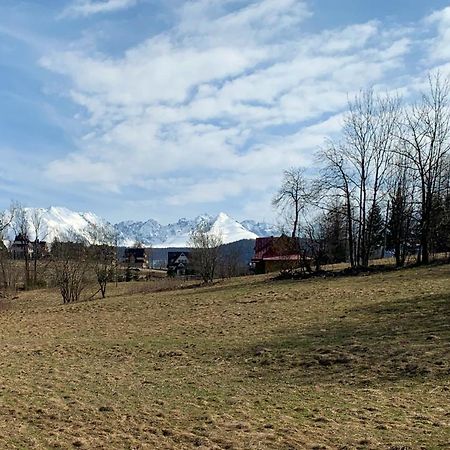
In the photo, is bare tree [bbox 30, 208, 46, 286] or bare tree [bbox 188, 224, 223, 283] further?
bare tree [bbox 30, 208, 46, 286]

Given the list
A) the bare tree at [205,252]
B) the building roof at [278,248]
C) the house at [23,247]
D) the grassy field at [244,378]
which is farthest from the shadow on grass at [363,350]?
the house at [23,247]

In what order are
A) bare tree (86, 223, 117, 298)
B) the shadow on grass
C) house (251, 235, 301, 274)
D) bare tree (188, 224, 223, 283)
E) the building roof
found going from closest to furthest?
the shadow on grass
house (251, 235, 301, 274)
the building roof
bare tree (86, 223, 117, 298)
bare tree (188, 224, 223, 283)

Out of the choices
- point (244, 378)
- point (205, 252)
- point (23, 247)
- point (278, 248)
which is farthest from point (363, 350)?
point (23, 247)

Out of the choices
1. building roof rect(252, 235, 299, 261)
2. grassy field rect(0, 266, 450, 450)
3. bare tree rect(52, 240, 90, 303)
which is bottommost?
grassy field rect(0, 266, 450, 450)

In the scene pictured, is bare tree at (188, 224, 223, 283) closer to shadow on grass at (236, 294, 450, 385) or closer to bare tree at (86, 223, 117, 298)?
bare tree at (86, 223, 117, 298)

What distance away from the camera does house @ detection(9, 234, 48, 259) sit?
66.8 metres

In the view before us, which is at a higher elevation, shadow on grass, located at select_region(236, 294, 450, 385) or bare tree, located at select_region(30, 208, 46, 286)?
bare tree, located at select_region(30, 208, 46, 286)

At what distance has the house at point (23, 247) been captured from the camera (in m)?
66.8

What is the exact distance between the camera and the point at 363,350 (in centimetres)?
1371

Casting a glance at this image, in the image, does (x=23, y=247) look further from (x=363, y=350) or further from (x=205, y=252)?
(x=363, y=350)

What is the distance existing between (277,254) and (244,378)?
41420 mm


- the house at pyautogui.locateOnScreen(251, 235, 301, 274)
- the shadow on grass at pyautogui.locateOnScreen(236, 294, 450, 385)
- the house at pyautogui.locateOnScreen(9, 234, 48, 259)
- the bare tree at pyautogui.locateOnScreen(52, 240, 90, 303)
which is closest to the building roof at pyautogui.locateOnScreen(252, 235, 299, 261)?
the house at pyautogui.locateOnScreen(251, 235, 301, 274)

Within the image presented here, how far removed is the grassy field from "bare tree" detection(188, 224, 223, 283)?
25.4 m

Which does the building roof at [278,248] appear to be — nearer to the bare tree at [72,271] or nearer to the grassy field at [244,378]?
the bare tree at [72,271]
